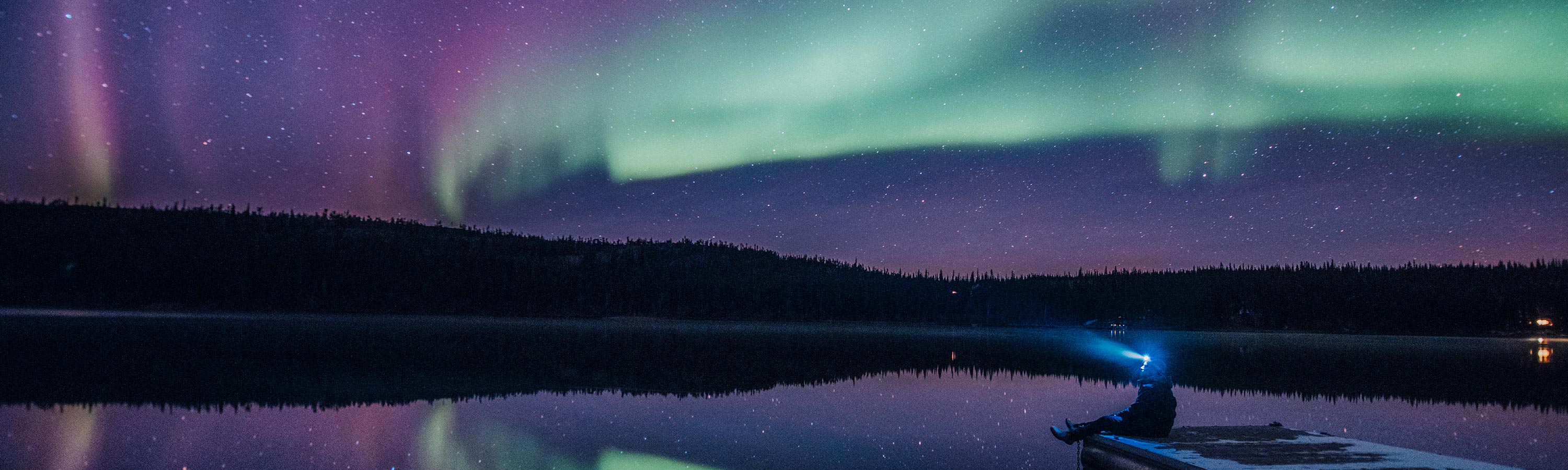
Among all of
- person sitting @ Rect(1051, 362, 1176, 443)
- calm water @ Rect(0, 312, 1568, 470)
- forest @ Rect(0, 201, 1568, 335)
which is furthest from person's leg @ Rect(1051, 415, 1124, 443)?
forest @ Rect(0, 201, 1568, 335)

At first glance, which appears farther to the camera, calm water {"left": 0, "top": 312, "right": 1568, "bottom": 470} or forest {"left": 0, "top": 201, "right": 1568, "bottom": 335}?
forest {"left": 0, "top": 201, "right": 1568, "bottom": 335}

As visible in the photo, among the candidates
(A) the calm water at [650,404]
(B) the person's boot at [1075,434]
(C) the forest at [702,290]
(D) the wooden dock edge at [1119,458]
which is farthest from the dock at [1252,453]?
(C) the forest at [702,290]

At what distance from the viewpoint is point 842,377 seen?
34.9 meters

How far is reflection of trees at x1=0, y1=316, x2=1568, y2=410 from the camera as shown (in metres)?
26.2

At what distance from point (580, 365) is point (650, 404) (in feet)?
51.5

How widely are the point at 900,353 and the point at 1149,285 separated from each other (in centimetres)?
11246

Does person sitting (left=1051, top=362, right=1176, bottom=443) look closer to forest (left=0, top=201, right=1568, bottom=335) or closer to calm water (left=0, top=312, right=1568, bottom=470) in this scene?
calm water (left=0, top=312, right=1568, bottom=470)

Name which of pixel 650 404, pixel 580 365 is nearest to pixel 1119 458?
pixel 650 404

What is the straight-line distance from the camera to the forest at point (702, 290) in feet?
440

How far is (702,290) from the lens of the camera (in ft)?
543

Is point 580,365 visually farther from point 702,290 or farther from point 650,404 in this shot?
point 702,290

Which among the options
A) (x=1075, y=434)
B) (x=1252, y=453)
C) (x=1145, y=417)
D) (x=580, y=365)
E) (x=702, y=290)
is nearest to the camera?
(x=1252, y=453)

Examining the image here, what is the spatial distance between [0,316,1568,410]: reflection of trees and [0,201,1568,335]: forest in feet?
179

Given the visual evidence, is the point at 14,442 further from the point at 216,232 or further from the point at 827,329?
the point at 216,232
